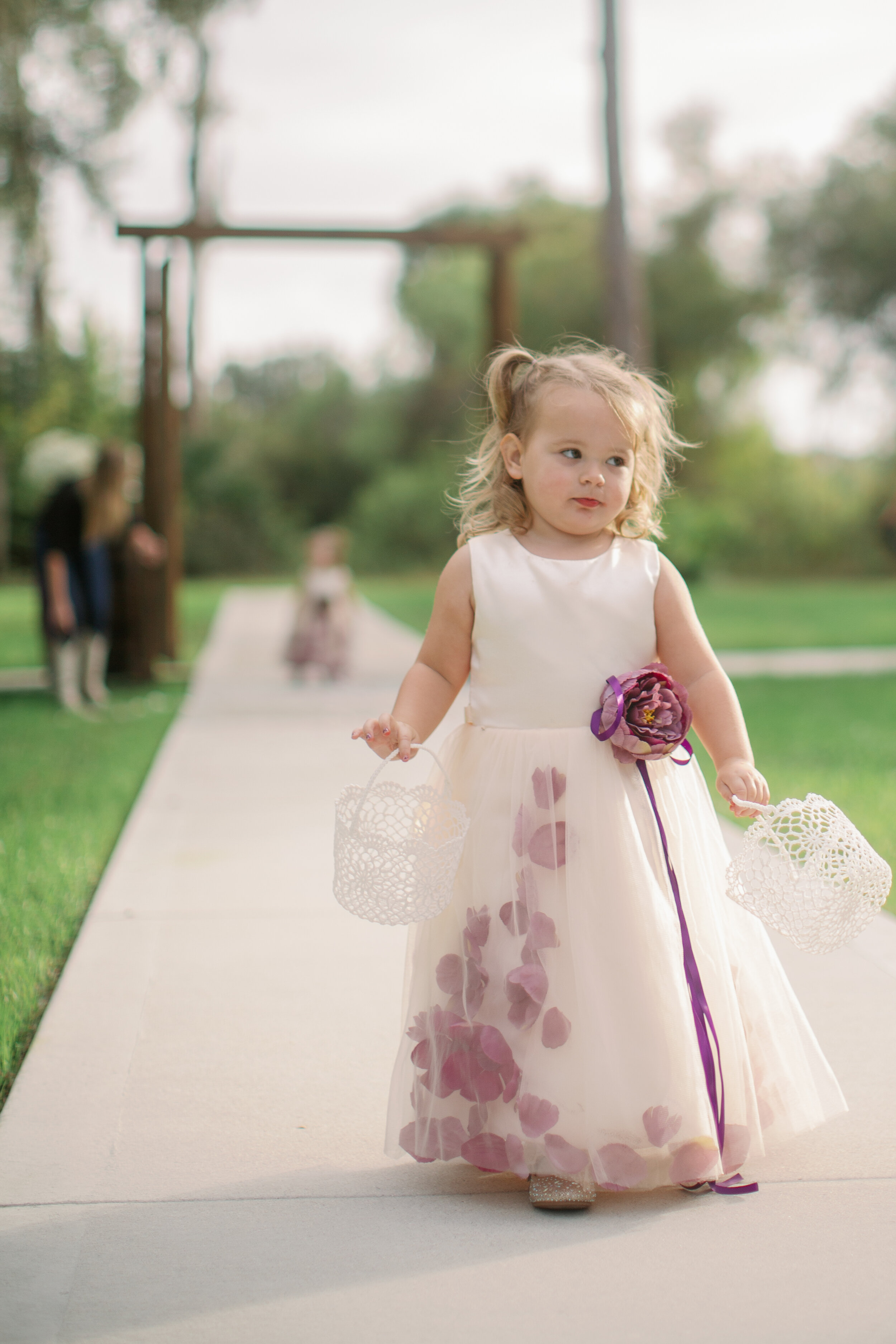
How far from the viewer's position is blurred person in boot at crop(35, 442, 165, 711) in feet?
30.1

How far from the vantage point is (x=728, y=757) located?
2684 mm

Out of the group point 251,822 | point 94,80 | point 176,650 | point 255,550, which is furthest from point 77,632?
point 255,550

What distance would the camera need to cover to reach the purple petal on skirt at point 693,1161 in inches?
99.3

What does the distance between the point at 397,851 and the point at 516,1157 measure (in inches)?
23.4

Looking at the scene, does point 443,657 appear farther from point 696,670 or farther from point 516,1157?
point 516,1157

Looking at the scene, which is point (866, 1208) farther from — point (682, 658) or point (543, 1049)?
point (682, 658)

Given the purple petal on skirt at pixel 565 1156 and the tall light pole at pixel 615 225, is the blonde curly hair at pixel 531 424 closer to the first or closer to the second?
the purple petal on skirt at pixel 565 1156

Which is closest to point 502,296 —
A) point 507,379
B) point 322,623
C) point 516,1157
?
point 322,623

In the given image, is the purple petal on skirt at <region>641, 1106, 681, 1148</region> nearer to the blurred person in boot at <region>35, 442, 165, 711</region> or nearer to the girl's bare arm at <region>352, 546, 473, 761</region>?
the girl's bare arm at <region>352, 546, 473, 761</region>

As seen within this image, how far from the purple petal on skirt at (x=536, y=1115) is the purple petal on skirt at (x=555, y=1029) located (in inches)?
3.6

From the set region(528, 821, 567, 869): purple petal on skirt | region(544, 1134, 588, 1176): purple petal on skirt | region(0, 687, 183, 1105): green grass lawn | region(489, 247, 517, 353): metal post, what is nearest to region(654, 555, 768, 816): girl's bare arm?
region(528, 821, 567, 869): purple petal on skirt

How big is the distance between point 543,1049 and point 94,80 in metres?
12.8

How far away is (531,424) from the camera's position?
9.11 feet

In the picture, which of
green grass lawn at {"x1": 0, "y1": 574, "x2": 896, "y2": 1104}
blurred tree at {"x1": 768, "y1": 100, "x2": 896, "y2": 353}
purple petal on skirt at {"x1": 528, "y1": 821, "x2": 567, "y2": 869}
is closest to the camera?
purple petal on skirt at {"x1": 528, "y1": 821, "x2": 567, "y2": 869}
